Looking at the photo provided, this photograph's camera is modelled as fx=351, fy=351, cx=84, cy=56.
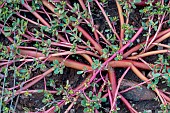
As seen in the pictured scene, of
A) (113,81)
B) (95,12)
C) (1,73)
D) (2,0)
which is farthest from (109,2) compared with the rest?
(1,73)

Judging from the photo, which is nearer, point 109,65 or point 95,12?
point 109,65

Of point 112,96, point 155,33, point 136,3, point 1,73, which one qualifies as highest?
point 136,3

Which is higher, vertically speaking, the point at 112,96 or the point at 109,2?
the point at 109,2

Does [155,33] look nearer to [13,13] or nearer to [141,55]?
[141,55]

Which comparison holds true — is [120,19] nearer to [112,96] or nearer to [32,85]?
[112,96]

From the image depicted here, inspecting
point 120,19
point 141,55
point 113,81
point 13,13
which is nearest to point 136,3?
point 120,19

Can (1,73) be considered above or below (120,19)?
below
